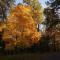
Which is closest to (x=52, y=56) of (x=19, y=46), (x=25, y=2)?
(x=19, y=46)

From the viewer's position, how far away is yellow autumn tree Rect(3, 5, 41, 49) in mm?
43656

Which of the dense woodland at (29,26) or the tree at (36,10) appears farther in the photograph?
the tree at (36,10)

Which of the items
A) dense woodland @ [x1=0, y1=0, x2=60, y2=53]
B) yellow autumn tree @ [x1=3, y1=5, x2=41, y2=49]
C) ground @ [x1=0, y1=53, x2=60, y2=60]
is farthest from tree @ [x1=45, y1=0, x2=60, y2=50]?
ground @ [x1=0, y1=53, x2=60, y2=60]

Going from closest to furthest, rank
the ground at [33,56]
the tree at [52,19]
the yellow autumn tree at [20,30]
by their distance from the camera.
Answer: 1. the ground at [33,56]
2. the yellow autumn tree at [20,30]
3. the tree at [52,19]

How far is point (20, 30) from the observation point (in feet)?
144

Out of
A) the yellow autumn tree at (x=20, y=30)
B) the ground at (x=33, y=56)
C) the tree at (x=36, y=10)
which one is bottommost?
the ground at (x=33, y=56)

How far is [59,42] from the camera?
50.2 meters

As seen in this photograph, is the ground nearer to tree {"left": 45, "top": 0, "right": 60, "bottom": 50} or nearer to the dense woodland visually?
the dense woodland

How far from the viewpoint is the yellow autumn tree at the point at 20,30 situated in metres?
43.7

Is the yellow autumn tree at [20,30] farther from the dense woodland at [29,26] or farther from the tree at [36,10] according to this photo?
the tree at [36,10]

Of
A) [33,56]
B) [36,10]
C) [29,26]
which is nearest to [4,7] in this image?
[36,10]

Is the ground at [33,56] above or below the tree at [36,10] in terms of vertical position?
below

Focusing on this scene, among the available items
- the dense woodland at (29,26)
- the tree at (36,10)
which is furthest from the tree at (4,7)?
the tree at (36,10)

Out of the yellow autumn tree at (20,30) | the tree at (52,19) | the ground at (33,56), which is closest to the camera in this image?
the ground at (33,56)
